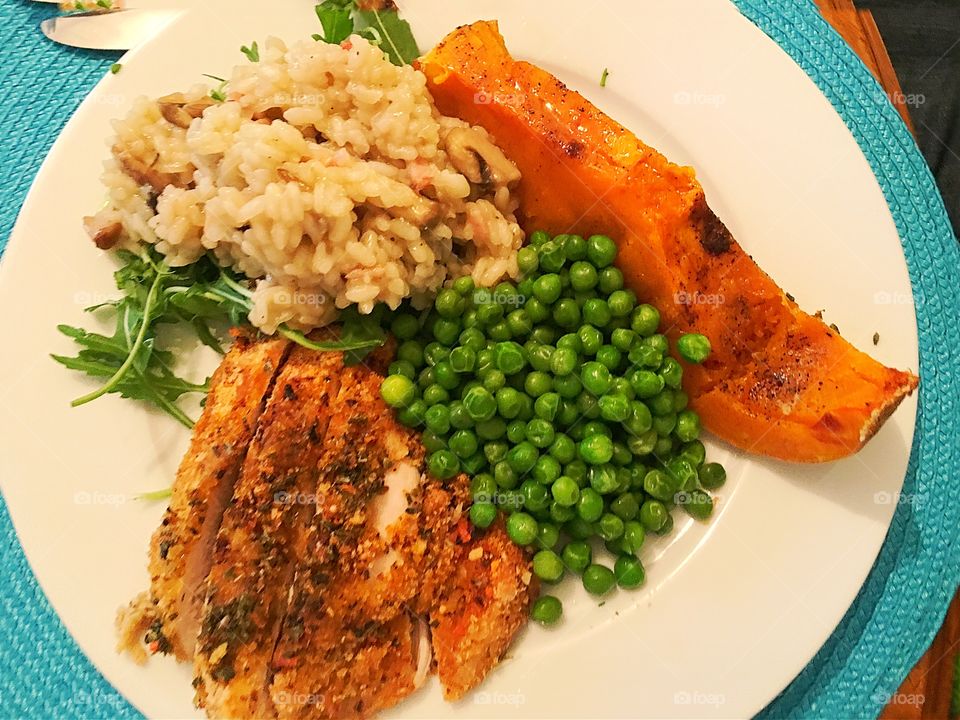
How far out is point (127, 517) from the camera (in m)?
2.52

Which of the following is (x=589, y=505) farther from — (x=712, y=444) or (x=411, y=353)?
(x=411, y=353)

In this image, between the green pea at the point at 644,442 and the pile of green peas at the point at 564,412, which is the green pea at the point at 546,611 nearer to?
the pile of green peas at the point at 564,412

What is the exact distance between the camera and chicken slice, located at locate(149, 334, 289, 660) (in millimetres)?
2301

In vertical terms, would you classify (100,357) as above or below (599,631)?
above

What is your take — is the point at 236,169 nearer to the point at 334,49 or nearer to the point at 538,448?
the point at 334,49

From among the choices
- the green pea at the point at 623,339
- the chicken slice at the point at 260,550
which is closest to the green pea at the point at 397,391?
the chicken slice at the point at 260,550

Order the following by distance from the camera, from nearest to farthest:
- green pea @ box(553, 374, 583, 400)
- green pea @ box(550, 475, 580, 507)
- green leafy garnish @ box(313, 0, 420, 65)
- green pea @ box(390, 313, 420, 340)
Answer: green pea @ box(550, 475, 580, 507) → green pea @ box(553, 374, 583, 400) → green pea @ box(390, 313, 420, 340) → green leafy garnish @ box(313, 0, 420, 65)

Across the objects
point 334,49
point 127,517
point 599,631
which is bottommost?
point 599,631

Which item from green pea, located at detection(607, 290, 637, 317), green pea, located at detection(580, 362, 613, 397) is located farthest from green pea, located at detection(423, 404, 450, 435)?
green pea, located at detection(607, 290, 637, 317)

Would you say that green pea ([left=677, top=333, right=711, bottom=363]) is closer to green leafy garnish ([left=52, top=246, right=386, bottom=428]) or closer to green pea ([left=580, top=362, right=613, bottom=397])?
green pea ([left=580, top=362, right=613, bottom=397])

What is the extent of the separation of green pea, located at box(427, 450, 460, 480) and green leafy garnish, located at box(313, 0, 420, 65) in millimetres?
1630

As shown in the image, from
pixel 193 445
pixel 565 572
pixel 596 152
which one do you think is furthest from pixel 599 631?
pixel 596 152

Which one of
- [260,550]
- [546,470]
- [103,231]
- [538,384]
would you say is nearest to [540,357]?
[538,384]

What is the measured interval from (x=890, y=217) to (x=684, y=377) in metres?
0.99
